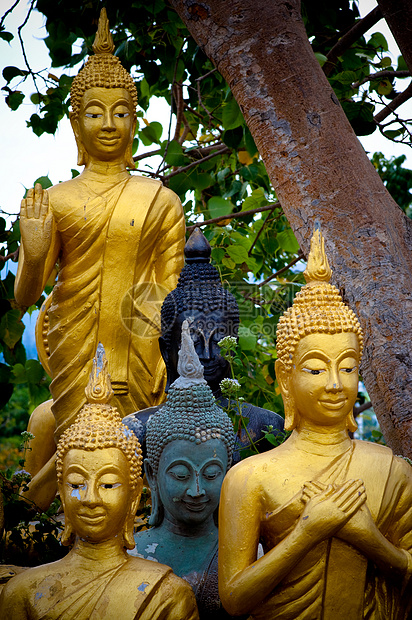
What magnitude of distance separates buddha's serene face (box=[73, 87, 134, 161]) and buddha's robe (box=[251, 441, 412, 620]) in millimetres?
2173

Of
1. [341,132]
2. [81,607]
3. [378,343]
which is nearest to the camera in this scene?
[81,607]

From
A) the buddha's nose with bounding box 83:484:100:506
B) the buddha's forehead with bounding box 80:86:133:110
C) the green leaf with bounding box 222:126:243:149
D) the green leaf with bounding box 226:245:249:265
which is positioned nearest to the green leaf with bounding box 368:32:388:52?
the green leaf with bounding box 222:126:243:149

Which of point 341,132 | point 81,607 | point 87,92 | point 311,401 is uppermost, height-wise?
point 87,92

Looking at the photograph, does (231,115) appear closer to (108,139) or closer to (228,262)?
(108,139)

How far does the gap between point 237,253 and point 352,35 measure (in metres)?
1.59

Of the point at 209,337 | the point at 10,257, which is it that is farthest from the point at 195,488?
the point at 10,257

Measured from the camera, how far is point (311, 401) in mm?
2754

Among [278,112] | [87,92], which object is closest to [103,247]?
[87,92]

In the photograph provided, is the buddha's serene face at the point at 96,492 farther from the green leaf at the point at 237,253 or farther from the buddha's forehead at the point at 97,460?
the green leaf at the point at 237,253

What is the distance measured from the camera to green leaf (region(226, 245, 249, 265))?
602 cm

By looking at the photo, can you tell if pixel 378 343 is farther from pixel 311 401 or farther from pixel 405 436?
pixel 311 401

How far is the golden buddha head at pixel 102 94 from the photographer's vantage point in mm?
4395

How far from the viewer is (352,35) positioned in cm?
509

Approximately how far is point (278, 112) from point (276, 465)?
80.5 inches
